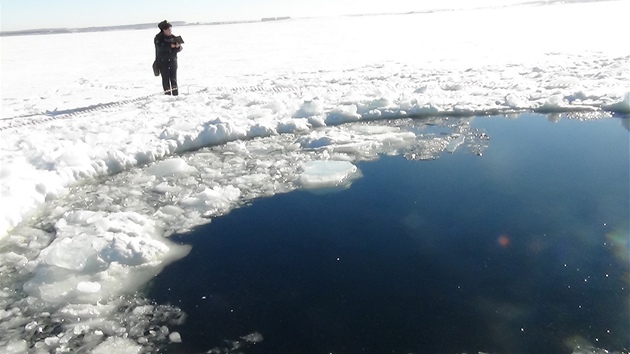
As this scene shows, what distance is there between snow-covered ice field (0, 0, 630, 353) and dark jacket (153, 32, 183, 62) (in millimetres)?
764

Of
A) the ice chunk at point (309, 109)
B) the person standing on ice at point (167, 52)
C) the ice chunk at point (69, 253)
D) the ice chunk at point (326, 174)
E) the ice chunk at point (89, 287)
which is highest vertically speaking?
the person standing on ice at point (167, 52)

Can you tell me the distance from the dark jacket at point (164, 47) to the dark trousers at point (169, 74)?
8 cm

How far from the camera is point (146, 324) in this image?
3.12 meters

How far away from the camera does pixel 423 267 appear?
361 centimetres

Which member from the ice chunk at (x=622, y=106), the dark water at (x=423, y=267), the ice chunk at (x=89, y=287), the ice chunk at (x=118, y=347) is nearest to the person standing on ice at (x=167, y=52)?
the dark water at (x=423, y=267)

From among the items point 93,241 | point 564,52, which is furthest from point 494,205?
point 564,52

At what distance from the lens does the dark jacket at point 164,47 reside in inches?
352

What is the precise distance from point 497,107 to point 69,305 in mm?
6860

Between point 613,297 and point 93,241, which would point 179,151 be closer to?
point 93,241

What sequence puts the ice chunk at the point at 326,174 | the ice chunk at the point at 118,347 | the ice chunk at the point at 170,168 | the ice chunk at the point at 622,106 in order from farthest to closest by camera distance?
the ice chunk at the point at 622,106 → the ice chunk at the point at 170,168 → the ice chunk at the point at 326,174 → the ice chunk at the point at 118,347

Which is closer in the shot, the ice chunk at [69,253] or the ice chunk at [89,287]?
the ice chunk at [89,287]

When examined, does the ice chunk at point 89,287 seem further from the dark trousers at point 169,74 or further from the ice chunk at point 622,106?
the ice chunk at point 622,106

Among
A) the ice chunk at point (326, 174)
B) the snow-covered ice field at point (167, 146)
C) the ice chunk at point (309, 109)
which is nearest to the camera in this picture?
the snow-covered ice field at point (167, 146)

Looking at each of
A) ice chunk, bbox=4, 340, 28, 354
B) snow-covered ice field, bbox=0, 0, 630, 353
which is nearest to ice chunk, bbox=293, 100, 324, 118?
snow-covered ice field, bbox=0, 0, 630, 353
